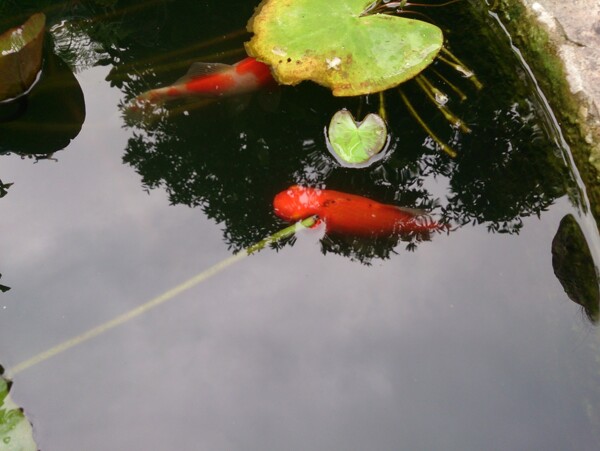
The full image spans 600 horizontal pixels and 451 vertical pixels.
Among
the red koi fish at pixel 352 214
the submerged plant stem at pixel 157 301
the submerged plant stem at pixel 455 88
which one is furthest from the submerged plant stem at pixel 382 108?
the submerged plant stem at pixel 157 301

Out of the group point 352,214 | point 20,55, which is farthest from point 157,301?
point 20,55

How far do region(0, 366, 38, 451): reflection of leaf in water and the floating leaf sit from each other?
1235 mm

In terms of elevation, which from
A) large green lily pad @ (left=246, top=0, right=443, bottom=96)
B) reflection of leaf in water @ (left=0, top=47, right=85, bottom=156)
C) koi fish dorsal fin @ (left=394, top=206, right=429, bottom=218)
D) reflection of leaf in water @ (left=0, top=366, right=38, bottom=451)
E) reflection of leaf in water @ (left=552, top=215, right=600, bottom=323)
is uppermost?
large green lily pad @ (left=246, top=0, right=443, bottom=96)

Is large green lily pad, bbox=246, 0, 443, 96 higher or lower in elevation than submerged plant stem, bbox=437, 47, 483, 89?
higher

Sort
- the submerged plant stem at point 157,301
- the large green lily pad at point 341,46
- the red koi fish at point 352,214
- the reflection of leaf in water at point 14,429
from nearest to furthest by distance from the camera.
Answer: the reflection of leaf in water at point 14,429, the submerged plant stem at point 157,301, the red koi fish at point 352,214, the large green lily pad at point 341,46

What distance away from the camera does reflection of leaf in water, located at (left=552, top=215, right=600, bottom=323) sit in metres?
1.98

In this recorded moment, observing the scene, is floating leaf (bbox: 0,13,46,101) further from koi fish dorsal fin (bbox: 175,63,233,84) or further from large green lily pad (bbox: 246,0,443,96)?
large green lily pad (bbox: 246,0,443,96)

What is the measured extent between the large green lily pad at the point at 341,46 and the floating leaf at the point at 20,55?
0.81 m

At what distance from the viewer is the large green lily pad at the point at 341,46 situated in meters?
2.27

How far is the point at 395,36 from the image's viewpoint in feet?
7.68

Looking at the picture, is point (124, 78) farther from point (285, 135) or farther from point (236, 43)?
point (285, 135)

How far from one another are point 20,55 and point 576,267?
7.14 feet

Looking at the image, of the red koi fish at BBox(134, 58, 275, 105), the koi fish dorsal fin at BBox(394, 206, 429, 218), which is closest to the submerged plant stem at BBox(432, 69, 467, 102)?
the koi fish dorsal fin at BBox(394, 206, 429, 218)

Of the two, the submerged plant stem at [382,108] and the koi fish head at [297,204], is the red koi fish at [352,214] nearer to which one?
the koi fish head at [297,204]
